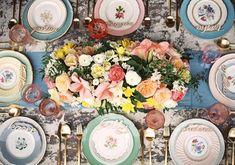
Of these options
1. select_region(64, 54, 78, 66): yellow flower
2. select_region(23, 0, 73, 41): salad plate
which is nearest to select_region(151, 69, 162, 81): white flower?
select_region(64, 54, 78, 66): yellow flower

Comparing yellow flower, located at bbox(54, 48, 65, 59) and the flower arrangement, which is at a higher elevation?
yellow flower, located at bbox(54, 48, 65, 59)

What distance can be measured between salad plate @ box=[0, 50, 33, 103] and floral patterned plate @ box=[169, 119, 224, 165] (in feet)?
2.42

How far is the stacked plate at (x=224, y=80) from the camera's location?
2.00m

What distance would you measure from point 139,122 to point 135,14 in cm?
51

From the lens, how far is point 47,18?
84.4 inches

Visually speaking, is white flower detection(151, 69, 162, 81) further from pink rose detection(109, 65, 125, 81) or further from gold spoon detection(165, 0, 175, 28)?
gold spoon detection(165, 0, 175, 28)

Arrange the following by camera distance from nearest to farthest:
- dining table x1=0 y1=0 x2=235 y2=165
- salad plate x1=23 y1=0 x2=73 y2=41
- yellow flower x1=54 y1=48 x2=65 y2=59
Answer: yellow flower x1=54 y1=48 x2=65 y2=59
dining table x1=0 y1=0 x2=235 y2=165
salad plate x1=23 y1=0 x2=73 y2=41

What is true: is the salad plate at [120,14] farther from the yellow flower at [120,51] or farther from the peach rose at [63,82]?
the peach rose at [63,82]

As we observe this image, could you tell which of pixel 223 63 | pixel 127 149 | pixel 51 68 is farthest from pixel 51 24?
pixel 223 63

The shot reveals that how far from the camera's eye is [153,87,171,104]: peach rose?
181cm

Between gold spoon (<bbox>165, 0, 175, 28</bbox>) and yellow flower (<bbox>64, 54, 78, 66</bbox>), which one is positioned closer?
yellow flower (<bbox>64, 54, 78, 66</bbox>)

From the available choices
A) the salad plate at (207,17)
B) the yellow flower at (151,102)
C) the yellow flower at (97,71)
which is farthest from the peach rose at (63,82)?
the salad plate at (207,17)

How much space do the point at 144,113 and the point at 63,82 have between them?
16.7 inches

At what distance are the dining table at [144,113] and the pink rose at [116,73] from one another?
30cm
